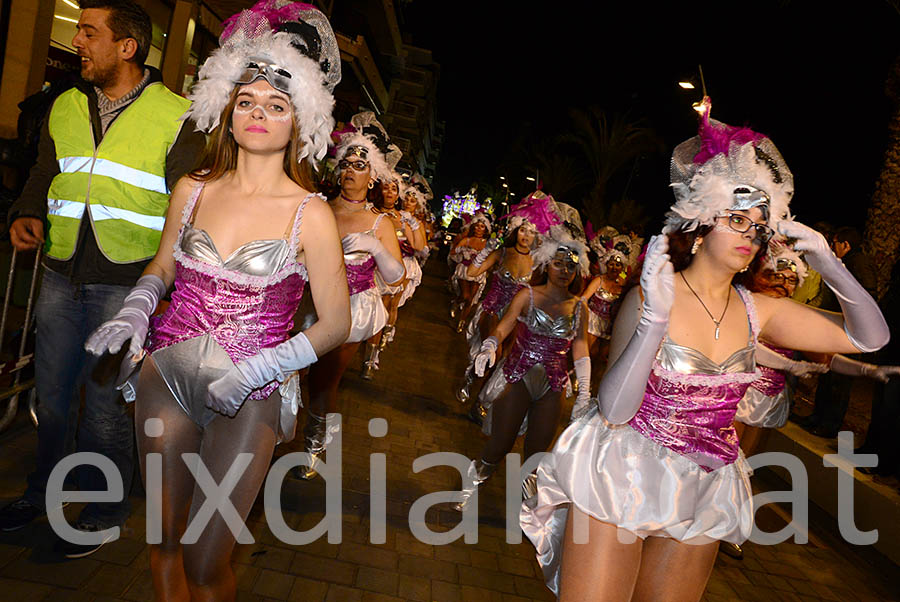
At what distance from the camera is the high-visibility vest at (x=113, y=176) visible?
148 inches

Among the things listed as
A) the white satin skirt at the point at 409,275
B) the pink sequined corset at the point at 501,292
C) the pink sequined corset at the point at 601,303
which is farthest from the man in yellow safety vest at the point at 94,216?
the pink sequined corset at the point at 601,303

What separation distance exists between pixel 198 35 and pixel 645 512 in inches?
552

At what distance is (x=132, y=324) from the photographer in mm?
2795

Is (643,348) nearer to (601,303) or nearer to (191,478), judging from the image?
(191,478)

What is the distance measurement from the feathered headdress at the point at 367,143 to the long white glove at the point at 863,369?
4079 mm

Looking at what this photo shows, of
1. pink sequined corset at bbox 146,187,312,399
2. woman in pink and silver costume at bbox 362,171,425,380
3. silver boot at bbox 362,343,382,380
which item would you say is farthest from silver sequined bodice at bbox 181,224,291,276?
silver boot at bbox 362,343,382,380

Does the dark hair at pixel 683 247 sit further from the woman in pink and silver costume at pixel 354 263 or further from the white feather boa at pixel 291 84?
the woman in pink and silver costume at pixel 354 263

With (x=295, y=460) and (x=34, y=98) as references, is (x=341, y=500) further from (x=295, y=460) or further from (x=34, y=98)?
(x=34, y=98)

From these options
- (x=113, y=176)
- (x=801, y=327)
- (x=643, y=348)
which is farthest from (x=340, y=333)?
(x=801, y=327)

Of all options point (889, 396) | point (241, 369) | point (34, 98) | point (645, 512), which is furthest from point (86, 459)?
point (889, 396)

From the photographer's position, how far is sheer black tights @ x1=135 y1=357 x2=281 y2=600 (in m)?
2.69

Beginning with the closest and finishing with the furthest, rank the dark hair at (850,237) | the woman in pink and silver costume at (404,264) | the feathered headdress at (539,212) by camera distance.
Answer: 1. the feathered headdress at (539,212)
2. the woman in pink and silver costume at (404,264)
3. the dark hair at (850,237)

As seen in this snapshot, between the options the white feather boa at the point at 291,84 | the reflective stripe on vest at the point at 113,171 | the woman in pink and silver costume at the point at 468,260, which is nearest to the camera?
the white feather boa at the point at 291,84

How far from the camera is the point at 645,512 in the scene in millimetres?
2926
